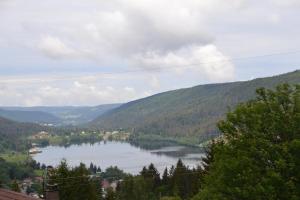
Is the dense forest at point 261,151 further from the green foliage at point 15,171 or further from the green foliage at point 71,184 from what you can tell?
the green foliage at point 15,171

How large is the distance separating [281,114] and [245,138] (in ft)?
5.38

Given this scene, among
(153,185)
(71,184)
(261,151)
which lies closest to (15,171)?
(153,185)

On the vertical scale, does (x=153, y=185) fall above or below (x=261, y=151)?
below

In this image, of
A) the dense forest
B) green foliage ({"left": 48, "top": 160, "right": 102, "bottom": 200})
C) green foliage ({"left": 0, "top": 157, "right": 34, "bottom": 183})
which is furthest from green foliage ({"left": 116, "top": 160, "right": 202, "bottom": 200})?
green foliage ({"left": 0, "top": 157, "right": 34, "bottom": 183})

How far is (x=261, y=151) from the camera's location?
59.3 ft

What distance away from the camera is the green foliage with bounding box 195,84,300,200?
56.8ft

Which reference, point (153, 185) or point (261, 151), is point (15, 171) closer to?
point (153, 185)

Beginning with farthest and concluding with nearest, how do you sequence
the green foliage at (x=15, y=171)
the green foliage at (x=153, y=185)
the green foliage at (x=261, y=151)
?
1. the green foliage at (x=15, y=171)
2. the green foliage at (x=153, y=185)
3. the green foliage at (x=261, y=151)

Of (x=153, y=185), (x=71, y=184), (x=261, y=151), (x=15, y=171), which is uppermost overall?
(x=261, y=151)

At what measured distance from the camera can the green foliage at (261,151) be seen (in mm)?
17312

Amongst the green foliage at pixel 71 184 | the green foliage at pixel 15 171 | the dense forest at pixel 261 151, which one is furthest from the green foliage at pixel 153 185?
the green foliage at pixel 15 171

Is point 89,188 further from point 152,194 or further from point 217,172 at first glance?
point 152,194

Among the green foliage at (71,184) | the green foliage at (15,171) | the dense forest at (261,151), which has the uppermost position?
the dense forest at (261,151)

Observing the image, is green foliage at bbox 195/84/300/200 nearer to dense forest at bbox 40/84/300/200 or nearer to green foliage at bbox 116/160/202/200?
dense forest at bbox 40/84/300/200
